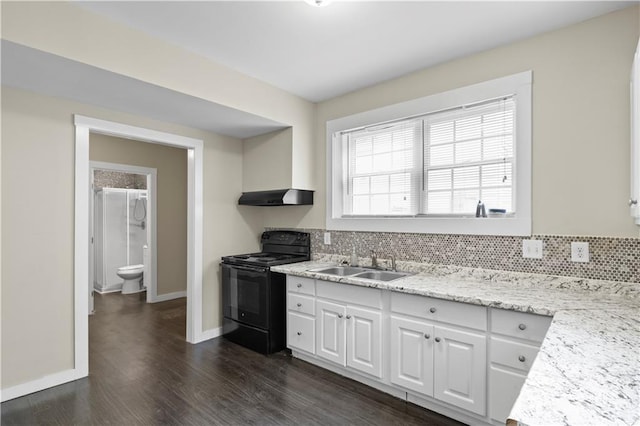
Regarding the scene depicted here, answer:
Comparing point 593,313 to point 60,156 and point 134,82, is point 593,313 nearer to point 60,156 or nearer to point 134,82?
point 134,82

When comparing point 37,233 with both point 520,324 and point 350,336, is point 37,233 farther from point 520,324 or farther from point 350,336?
point 520,324

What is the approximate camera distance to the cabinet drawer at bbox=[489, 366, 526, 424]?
6.21ft

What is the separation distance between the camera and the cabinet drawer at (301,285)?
298cm

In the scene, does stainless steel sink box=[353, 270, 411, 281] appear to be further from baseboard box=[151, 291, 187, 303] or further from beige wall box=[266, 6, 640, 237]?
baseboard box=[151, 291, 187, 303]

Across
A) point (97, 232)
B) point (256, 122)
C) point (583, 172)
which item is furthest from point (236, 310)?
point (97, 232)

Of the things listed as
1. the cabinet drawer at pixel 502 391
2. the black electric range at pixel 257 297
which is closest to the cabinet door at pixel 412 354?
the cabinet drawer at pixel 502 391

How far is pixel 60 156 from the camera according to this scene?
2.69 meters

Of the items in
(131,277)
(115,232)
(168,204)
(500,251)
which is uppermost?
(168,204)

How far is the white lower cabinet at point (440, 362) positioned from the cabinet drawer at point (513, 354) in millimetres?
65

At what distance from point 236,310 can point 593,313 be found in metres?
2.93

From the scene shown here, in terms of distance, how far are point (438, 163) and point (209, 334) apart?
2.91m

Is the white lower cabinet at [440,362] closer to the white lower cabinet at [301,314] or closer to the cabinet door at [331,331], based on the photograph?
the cabinet door at [331,331]

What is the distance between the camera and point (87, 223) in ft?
9.27

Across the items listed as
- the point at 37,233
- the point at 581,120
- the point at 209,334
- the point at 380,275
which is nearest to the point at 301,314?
the point at 380,275
